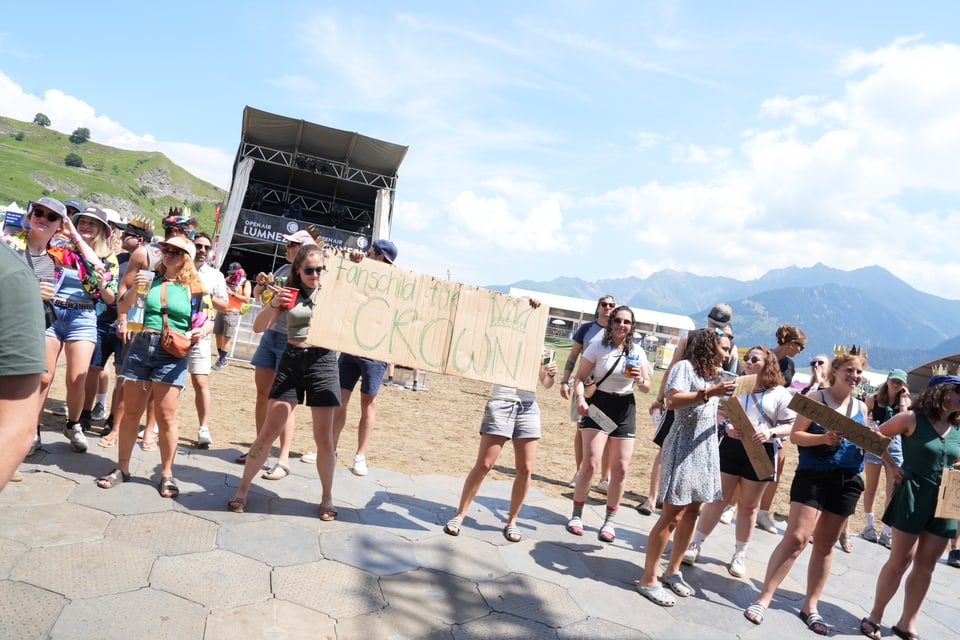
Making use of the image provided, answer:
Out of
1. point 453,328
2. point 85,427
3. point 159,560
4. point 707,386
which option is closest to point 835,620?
point 707,386

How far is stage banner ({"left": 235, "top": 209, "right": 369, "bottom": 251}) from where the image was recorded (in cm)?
1998

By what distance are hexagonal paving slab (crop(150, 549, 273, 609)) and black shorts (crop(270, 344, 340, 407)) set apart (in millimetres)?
1031

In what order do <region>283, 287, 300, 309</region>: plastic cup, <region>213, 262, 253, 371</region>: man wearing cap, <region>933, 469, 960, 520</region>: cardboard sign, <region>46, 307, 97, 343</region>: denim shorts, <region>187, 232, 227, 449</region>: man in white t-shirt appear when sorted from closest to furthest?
<region>933, 469, 960, 520</region>: cardboard sign, <region>283, 287, 300, 309</region>: plastic cup, <region>46, 307, 97, 343</region>: denim shorts, <region>187, 232, 227, 449</region>: man in white t-shirt, <region>213, 262, 253, 371</region>: man wearing cap

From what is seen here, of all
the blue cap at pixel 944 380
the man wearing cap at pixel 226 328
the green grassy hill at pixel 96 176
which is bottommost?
the man wearing cap at pixel 226 328

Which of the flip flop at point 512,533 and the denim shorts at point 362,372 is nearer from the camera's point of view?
the flip flop at point 512,533

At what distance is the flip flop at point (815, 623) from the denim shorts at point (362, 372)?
3378 millimetres

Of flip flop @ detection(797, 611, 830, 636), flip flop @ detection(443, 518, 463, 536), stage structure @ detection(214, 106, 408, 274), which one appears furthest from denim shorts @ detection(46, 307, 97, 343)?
stage structure @ detection(214, 106, 408, 274)

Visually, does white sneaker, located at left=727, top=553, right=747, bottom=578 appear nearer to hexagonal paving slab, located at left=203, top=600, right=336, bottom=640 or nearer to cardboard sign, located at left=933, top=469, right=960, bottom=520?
cardboard sign, located at left=933, top=469, right=960, bottom=520

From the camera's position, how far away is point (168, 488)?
385cm

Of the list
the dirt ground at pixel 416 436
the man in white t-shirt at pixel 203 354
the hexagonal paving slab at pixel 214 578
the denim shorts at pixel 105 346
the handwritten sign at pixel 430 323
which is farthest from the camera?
the dirt ground at pixel 416 436

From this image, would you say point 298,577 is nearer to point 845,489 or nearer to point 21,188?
point 845,489

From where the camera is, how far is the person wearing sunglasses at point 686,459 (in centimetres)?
348

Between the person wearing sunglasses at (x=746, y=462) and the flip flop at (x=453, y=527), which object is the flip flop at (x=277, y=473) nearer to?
the flip flop at (x=453, y=527)

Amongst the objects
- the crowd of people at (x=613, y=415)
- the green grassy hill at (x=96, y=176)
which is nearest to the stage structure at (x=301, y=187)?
the crowd of people at (x=613, y=415)
